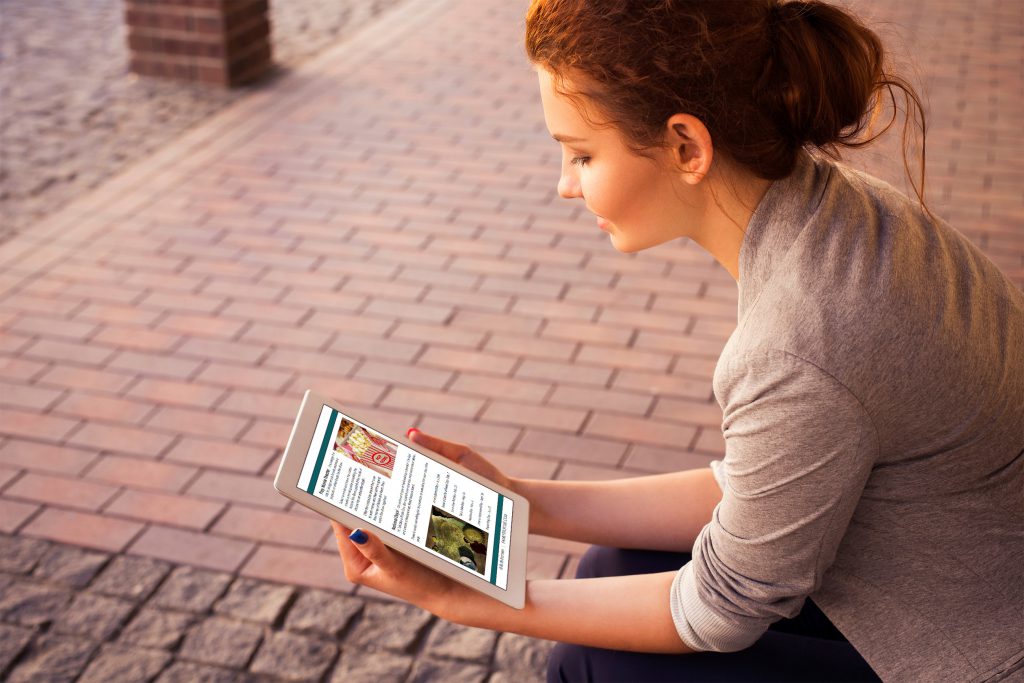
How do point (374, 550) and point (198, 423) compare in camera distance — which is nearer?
point (374, 550)

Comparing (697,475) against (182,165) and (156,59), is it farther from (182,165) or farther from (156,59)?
(156,59)

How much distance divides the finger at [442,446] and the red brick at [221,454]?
1545mm

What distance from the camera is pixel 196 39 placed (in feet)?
22.1

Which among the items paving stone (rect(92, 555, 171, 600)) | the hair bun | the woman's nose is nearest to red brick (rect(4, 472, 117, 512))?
paving stone (rect(92, 555, 171, 600))

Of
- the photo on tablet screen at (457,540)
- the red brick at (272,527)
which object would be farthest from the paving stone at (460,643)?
the photo on tablet screen at (457,540)

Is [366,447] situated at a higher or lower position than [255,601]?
higher

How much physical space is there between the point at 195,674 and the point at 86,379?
1.53 metres

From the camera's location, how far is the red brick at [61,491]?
128 inches

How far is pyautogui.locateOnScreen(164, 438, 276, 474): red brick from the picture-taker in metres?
3.44

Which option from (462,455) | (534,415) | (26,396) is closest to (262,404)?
A: (26,396)

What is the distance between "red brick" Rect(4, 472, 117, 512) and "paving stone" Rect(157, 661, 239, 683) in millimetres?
727

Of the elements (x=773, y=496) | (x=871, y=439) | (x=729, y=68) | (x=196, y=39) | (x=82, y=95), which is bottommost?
(x=82, y=95)

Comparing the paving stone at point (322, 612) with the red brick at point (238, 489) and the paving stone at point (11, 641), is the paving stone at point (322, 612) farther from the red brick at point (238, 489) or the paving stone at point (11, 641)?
the paving stone at point (11, 641)

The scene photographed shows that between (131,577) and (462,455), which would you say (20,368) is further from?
(462,455)
